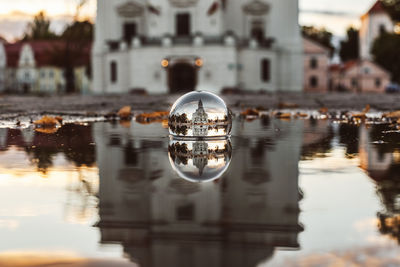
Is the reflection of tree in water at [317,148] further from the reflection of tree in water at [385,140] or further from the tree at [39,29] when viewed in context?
the tree at [39,29]

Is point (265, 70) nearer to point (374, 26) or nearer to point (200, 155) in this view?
point (200, 155)

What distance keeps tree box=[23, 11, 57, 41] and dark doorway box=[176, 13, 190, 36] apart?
73446 mm

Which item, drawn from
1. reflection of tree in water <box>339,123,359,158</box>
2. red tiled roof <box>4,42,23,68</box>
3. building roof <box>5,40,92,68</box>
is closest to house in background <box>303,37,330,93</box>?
building roof <box>5,40,92,68</box>

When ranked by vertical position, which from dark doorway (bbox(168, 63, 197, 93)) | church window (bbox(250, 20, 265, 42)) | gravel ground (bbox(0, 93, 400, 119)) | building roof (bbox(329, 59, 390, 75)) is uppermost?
building roof (bbox(329, 59, 390, 75))

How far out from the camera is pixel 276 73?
45.1m

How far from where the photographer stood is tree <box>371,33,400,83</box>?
89812 mm

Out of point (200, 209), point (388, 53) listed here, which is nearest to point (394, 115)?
point (200, 209)

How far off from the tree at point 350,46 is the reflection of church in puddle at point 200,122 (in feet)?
392

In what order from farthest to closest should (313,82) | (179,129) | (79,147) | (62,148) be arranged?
1. (313,82)
2. (179,129)
3. (79,147)
4. (62,148)

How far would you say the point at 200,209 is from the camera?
7.38ft

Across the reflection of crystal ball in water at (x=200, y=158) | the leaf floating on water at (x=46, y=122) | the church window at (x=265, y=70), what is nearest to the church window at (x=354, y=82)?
the church window at (x=265, y=70)

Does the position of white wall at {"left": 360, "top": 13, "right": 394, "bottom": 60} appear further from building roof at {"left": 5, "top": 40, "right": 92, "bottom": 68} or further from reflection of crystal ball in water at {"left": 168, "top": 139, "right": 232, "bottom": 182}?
reflection of crystal ball in water at {"left": 168, "top": 139, "right": 232, "bottom": 182}

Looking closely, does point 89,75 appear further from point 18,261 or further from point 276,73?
point 18,261

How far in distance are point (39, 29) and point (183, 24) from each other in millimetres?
76909
